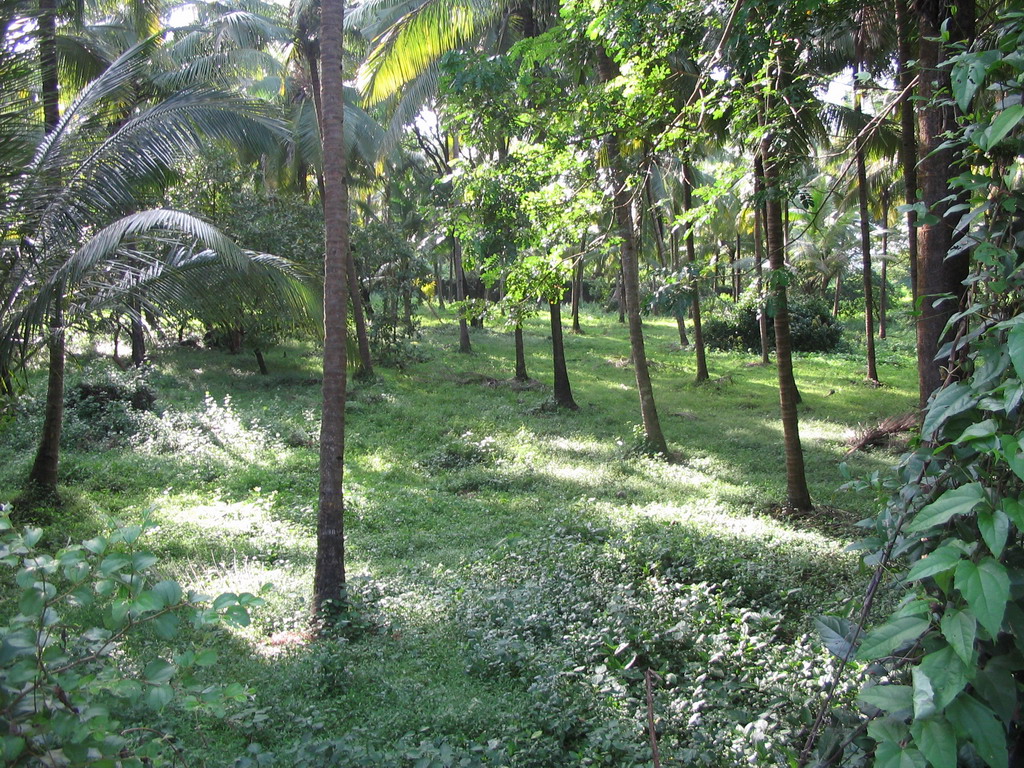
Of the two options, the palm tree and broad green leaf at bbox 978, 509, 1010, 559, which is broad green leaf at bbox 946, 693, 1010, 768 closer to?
broad green leaf at bbox 978, 509, 1010, 559

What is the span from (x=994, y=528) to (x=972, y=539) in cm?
23

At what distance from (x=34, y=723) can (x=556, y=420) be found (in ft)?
44.2

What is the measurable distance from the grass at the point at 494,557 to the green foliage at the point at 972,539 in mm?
864

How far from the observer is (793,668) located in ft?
13.9

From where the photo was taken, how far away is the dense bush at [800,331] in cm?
2605

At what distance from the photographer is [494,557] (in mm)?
7195

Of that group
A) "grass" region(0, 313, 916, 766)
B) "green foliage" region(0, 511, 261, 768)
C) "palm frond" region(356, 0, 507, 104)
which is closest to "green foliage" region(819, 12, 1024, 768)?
"grass" region(0, 313, 916, 766)

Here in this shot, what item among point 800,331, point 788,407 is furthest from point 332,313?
point 800,331

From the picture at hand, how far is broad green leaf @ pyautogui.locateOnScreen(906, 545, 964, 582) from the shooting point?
1.40 metres

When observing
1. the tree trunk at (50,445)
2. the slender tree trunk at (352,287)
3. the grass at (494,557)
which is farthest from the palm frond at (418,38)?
the tree trunk at (50,445)

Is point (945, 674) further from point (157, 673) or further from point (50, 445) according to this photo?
point (50, 445)

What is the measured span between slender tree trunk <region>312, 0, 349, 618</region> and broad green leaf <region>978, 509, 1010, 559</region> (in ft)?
16.2

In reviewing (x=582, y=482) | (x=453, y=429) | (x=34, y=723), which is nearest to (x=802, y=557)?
(x=582, y=482)

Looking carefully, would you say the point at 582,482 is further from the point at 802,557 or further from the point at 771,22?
the point at 771,22
